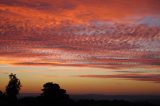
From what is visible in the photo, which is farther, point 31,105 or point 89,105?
point 89,105

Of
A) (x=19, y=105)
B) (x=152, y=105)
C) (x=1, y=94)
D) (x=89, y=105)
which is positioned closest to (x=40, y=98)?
(x=19, y=105)

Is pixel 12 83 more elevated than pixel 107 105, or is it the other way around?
pixel 12 83

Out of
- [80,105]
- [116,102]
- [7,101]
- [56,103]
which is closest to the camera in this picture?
[56,103]

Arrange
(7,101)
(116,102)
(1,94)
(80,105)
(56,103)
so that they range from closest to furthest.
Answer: (56,103) < (7,101) < (1,94) < (80,105) < (116,102)

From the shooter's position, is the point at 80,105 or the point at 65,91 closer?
the point at 65,91

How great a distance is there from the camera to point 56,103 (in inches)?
4008

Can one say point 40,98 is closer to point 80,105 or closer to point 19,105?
point 19,105

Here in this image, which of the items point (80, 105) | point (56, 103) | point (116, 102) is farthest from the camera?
point (116, 102)

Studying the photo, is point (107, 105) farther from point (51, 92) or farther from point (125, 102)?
point (51, 92)

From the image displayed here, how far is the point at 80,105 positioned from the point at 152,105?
2303 cm

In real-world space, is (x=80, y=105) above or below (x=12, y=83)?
below

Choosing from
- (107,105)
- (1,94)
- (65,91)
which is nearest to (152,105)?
(107,105)

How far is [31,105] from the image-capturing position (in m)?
109

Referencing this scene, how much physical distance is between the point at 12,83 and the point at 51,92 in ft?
53.3
